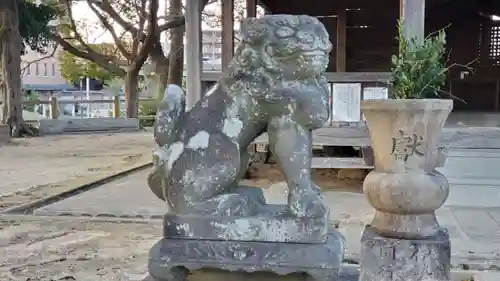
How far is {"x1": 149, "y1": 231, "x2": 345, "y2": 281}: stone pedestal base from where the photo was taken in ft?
5.40

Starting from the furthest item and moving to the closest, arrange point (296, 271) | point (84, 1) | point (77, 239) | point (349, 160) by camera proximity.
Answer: point (84, 1), point (349, 160), point (77, 239), point (296, 271)

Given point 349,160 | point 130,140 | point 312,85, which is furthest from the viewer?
point 130,140

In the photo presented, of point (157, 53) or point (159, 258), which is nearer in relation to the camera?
point (159, 258)

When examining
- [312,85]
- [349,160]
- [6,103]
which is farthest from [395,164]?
[6,103]

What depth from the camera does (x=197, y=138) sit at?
1.80 m

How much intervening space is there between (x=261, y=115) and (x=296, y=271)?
0.47m

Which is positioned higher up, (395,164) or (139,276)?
(395,164)

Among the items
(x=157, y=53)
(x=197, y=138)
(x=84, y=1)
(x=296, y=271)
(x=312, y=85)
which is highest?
(x=84, y=1)

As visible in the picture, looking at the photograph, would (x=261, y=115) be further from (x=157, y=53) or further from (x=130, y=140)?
(x=157, y=53)

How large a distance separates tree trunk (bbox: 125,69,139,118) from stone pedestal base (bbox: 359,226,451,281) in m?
14.4

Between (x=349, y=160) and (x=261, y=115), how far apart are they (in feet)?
13.7

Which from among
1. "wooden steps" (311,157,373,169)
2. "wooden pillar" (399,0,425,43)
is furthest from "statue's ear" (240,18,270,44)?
"wooden steps" (311,157,373,169)

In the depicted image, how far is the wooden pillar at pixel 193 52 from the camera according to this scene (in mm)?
6191

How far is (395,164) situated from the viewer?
2.96m
